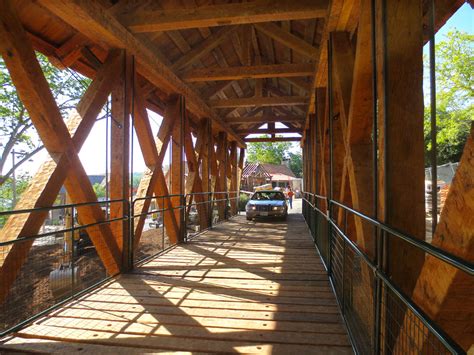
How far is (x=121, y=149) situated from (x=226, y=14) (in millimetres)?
2498

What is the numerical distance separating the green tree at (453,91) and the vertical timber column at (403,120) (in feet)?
40.9

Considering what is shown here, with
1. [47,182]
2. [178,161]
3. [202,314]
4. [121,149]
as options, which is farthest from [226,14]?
[202,314]

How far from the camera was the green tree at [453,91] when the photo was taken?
13633 mm

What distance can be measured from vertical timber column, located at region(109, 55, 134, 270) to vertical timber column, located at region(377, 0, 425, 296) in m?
3.84

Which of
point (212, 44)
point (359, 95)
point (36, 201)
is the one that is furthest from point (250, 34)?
point (36, 201)

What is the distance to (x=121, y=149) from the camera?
487cm

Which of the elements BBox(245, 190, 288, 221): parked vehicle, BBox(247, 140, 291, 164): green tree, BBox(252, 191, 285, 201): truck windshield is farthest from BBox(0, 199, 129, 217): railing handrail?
BBox(247, 140, 291, 164): green tree

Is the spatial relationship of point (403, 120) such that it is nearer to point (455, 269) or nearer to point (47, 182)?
point (455, 269)

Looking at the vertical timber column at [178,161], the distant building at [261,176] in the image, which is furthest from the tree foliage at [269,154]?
the vertical timber column at [178,161]

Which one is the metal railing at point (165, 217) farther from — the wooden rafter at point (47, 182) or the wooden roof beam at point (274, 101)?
the wooden roof beam at point (274, 101)

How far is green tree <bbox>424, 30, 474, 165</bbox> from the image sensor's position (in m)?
13.6

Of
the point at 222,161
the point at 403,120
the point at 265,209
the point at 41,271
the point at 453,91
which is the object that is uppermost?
the point at 453,91

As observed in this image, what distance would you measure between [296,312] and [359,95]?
215 centimetres

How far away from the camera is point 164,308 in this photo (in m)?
3.29
